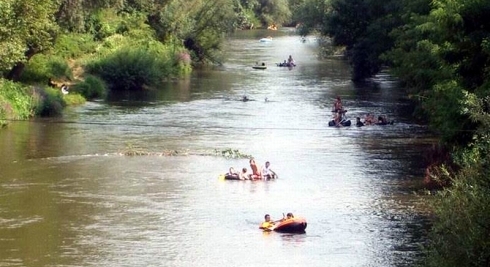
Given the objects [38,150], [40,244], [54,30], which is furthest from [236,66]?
[40,244]

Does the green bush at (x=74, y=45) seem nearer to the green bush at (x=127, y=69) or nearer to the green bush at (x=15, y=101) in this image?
the green bush at (x=127, y=69)

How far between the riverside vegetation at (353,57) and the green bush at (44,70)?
0.28ft

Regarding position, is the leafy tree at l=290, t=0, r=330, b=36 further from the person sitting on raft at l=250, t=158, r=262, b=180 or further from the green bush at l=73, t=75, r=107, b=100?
the person sitting on raft at l=250, t=158, r=262, b=180

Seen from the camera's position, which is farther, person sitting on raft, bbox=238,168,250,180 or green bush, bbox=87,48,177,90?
→ green bush, bbox=87,48,177,90

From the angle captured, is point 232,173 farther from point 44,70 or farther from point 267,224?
point 44,70

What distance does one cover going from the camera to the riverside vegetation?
788 inches

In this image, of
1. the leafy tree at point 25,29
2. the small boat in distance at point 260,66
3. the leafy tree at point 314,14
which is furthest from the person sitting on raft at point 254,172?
the leafy tree at point 314,14

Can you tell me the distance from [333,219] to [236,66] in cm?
5629

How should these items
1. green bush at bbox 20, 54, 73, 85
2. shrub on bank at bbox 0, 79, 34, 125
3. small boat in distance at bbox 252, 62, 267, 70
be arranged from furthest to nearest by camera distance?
small boat in distance at bbox 252, 62, 267, 70
green bush at bbox 20, 54, 73, 85
shrub on bank at bbox 0, 79, 34, 125

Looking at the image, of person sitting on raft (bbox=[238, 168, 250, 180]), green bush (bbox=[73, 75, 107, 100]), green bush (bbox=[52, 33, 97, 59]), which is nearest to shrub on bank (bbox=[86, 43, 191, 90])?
green bush (bbox=[52, 33, 97, 59])

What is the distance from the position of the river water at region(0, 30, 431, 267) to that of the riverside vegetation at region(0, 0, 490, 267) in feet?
8.21

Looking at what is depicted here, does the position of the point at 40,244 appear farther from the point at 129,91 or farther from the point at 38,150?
the point at 129,91

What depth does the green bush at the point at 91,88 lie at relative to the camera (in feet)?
216

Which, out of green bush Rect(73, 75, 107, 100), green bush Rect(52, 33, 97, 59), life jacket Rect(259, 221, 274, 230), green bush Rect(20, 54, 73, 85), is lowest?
life jacket Rect(259, 221, 274, 230)
